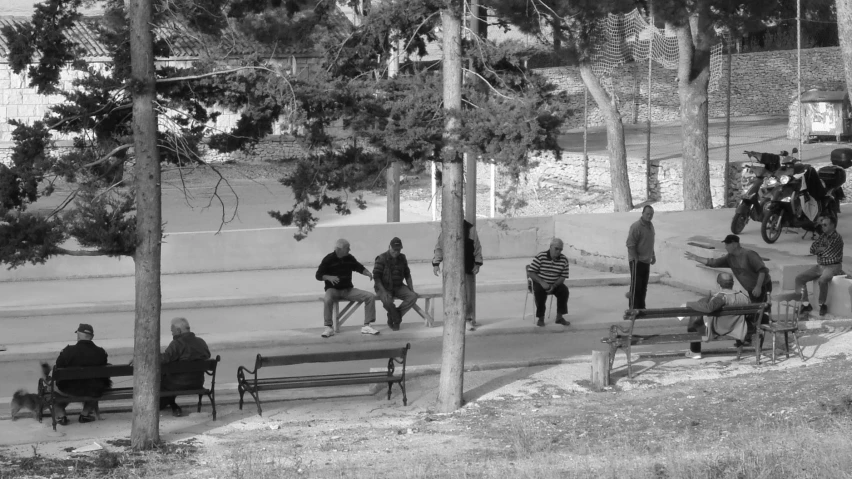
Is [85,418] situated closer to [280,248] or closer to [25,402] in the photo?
[25,402]

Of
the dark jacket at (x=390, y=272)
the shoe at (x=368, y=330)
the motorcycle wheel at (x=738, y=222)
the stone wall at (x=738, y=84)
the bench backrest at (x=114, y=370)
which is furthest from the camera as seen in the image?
the stone wall at (x=738, y=84)

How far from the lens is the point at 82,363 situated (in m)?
10.6

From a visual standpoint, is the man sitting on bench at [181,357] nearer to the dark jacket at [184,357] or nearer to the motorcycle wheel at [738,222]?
the dark jacket at [184,357]

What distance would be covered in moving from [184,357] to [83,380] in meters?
0.97

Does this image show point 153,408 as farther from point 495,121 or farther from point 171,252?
point 171,252

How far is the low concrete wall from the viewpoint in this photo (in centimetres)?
1891

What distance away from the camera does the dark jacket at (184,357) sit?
10.7 metres

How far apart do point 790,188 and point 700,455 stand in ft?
35.2

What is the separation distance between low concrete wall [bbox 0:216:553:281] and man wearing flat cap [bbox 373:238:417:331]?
4812 mm

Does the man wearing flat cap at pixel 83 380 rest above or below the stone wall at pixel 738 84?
below

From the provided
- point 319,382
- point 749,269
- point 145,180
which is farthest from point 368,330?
point 145,180

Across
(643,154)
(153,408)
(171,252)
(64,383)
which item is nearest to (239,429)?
(153,408)

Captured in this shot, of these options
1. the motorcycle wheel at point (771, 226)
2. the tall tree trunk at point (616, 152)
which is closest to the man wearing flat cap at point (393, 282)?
the motorcycle wheel at point (771, 226)

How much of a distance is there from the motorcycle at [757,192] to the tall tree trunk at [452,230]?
8.73 meters
